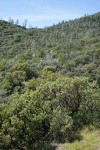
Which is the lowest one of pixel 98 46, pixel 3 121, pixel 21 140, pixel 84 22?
pixel 21 140

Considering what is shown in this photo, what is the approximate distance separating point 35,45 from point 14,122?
326 ft

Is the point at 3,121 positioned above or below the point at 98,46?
below

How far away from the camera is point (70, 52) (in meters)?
94.9

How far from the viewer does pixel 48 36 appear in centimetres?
14462

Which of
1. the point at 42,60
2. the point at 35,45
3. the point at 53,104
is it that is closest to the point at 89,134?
the point at 53,104

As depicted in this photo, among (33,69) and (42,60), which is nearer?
(33,69)

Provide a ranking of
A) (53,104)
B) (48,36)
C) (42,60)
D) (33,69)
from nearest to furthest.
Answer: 1. (53,104)
2. (33,69)
3. (42,60)
4. (48,36)

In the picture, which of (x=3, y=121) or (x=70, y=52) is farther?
(x=70, y=52)

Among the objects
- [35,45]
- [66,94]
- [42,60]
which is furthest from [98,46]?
[66,94]

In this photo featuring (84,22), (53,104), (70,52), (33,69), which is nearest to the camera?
(53,104)

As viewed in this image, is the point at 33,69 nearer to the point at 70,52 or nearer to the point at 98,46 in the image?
the point at 70,52

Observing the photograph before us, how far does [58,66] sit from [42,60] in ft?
31.9

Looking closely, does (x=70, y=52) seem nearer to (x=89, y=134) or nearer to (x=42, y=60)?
(x=42, y=60)

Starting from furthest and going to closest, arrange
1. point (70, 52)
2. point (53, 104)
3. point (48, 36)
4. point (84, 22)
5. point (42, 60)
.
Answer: point (84, 22), point (48, 36), point (70, 52), point (42, 60), point (53, 104)
